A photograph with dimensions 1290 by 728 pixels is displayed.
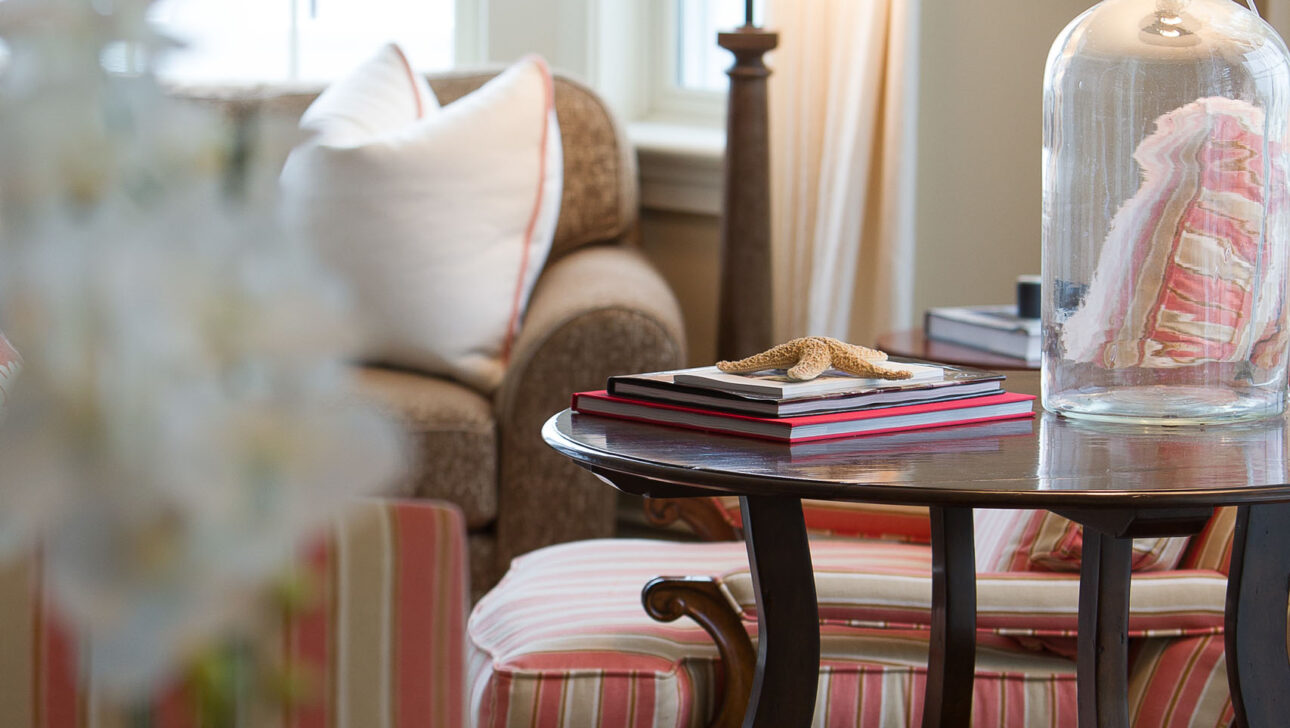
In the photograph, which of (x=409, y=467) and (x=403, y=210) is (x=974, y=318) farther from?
(x=409, y=467)

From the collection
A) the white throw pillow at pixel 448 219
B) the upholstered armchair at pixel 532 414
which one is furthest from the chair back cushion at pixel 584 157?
the upholstered armchair at pixel 532 414

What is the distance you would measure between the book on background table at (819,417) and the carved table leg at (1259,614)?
20 cm

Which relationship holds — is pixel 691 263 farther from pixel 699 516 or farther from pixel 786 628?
pixel 786 628

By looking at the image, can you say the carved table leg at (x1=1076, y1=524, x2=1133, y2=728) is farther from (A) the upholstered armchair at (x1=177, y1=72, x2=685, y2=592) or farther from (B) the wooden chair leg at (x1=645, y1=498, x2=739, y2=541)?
(A) the upholstered armchair at (x1=177, y1=72, x2=685, y2=592)

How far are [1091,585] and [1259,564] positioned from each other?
0.14m

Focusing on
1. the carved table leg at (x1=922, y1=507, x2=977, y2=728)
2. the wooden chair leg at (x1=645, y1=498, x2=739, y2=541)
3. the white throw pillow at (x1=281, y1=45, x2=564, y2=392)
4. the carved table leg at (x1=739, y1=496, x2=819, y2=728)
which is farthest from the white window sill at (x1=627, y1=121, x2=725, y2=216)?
the carved table leg at (x1=739, y1=496, x2=819, y2=728)

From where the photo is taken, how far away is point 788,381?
3.57 ft

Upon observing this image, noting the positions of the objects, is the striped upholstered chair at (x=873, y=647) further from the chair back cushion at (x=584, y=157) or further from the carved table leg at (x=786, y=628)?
the chair back cushion at (x=584, y=157)

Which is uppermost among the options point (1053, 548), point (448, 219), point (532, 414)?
point (448, 219)

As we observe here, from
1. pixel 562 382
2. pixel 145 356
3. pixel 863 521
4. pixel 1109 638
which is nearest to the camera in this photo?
pixel 145 356

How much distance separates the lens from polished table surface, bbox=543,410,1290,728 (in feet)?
2.92

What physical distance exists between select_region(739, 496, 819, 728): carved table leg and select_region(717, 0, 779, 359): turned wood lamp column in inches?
60.4

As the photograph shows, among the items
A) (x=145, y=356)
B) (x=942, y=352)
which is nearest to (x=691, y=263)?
(x=942, y=352)

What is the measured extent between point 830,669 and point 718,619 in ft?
0.40
